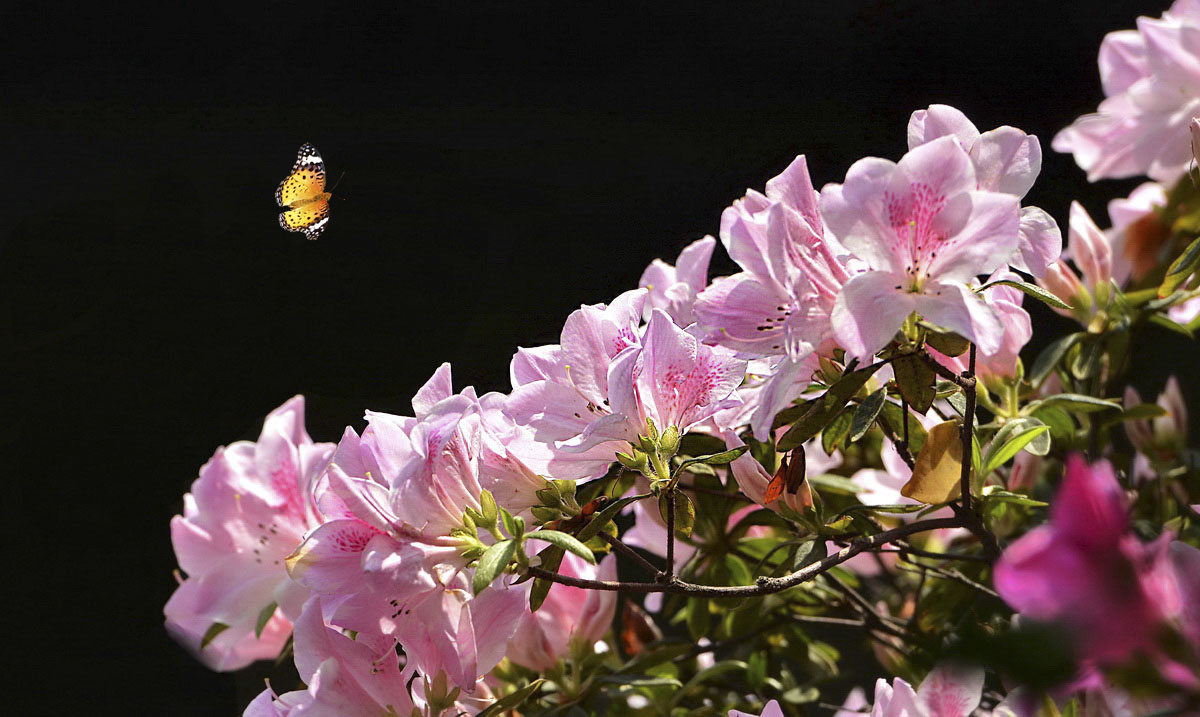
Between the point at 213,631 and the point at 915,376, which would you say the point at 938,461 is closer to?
the point at 915,376

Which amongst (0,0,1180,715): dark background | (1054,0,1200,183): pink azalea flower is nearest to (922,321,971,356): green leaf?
(1054,0,1200,183): pink azalea flower

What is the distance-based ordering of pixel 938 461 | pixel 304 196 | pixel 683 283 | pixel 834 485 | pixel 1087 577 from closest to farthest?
pixel 1087 577 < pixel 938 461 < pixel 683 283 < pixel 834 485 < pixel 304 196

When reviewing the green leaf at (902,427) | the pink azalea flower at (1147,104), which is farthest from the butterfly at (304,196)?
the pink azalea flower at (1147,104)

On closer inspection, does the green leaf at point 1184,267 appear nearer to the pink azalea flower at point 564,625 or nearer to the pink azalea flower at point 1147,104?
the pink azalea flower at point 1147,104

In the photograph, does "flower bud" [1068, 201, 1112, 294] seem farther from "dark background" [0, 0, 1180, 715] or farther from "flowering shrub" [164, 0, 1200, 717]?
"dark background" [0, 0, 1180, 715]

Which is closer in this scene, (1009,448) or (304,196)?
(1009,448)

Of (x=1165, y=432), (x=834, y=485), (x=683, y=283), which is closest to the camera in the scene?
(x=683, y=283)

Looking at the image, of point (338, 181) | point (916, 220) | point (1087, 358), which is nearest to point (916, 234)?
point (916, 220)

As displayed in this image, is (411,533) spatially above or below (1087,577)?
below
